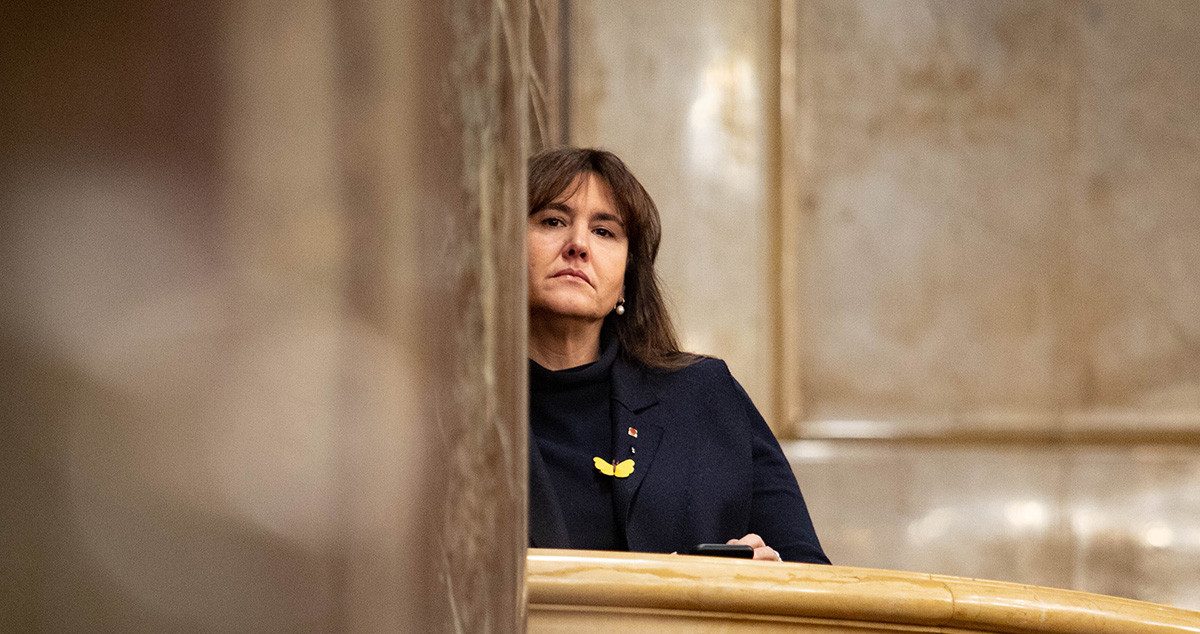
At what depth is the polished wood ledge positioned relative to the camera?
71cm

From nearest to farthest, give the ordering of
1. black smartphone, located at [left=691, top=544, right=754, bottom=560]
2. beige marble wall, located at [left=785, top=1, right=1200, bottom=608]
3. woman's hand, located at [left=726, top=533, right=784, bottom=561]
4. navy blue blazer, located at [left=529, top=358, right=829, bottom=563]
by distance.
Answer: black smartphone, located at [left=691, top=544, right=754, bottom=560] → woman's hand, located at [left=726, top=533, right=784, bottom=561] → navy blue blazer, located at [left=529, top=358, right=829, bottom=563] → beige marble wall, located at [left=785, top=1, right=1200, bottom=608]

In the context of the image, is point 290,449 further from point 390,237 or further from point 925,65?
point 925,65

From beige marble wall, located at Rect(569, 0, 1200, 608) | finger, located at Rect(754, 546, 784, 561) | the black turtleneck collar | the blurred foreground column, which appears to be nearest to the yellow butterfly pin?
the black turtleneck collar

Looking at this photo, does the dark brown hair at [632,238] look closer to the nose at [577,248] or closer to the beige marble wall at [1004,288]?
the nose at [577,248]

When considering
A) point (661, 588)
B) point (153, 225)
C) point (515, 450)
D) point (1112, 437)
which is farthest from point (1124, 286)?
point (153, 225)

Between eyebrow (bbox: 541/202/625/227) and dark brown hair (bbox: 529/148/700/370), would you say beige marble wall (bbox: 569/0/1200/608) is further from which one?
eyebrow (bbox: 541/202/625/227)

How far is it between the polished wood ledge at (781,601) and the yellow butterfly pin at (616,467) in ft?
2.18

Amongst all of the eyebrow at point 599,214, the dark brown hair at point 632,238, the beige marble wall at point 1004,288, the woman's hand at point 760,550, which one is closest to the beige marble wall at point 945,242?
the beige marble wall at point 1004,288

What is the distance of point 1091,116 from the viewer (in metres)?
2.62

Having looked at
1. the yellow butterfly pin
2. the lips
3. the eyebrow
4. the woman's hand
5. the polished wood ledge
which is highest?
the eyebrow

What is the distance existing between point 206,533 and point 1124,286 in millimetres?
2740

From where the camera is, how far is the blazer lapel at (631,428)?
1.41 meters

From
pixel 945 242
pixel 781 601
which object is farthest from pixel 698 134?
pixel 781 601

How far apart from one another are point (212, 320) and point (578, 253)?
4.00ft
